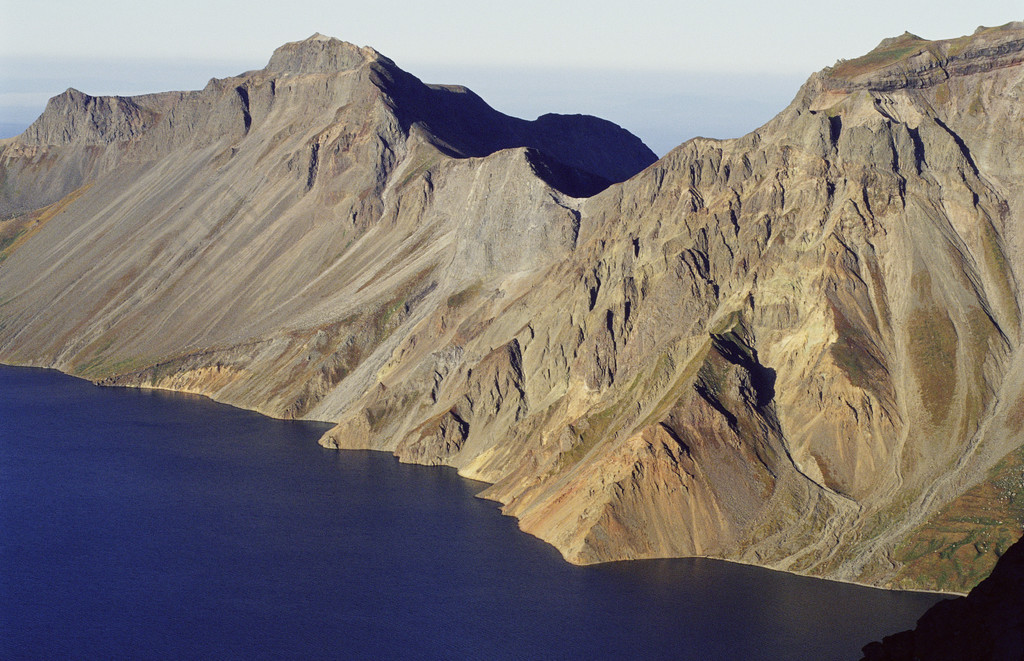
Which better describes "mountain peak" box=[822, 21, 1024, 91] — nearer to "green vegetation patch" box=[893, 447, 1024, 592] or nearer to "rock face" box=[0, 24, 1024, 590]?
"rock face" box=[0, 24, 1024, 590]

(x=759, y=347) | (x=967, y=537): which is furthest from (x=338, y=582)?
(x=967, y=537)

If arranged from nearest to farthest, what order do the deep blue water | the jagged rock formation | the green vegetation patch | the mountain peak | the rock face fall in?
1. the jagged rock formation
2. the deep blue water
3. the green vegetation patch
4. the rock face
5. the mountain peak

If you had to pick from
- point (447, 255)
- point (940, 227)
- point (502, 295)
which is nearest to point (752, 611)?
point (940, 227)

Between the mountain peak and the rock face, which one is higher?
the mountain peak

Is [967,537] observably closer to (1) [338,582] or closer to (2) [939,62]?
(1) [338,582]

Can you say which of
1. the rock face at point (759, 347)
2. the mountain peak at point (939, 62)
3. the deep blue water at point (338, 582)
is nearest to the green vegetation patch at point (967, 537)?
the rock face at point (759, 347)

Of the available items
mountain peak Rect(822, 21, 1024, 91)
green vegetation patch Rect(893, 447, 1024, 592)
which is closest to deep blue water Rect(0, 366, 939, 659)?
green vegetation patch Rect(893, 447, 1024, 592)
